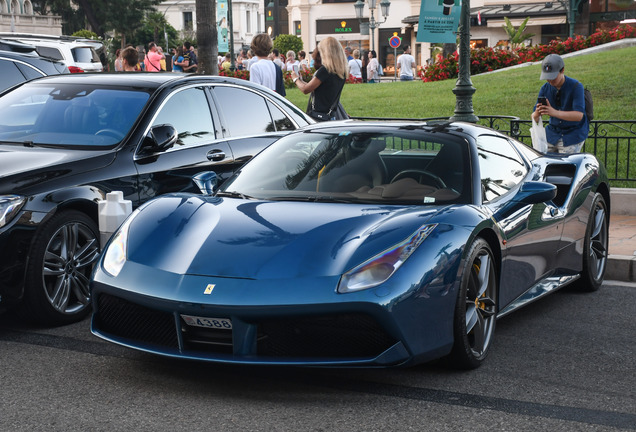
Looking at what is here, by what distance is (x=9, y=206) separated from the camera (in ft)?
18.6

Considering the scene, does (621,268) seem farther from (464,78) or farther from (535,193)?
(464,78)

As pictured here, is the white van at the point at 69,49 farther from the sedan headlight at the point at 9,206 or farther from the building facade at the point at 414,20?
the building facade at the point at 414,20

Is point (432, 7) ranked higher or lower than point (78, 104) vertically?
higher

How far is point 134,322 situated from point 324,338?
0.95 metres

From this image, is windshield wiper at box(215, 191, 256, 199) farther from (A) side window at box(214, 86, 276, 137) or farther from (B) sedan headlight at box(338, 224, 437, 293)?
(A) side window at box(214, 86, 276, 137)

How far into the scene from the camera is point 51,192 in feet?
19.4

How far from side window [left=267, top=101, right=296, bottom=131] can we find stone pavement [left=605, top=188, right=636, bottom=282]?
2872mm

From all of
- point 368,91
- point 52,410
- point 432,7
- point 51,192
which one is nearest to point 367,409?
point 52,410

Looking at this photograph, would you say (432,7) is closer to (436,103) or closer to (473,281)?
(473,281)

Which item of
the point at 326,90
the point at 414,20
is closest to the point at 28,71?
the point at 326,90

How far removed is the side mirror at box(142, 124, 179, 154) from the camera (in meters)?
6.68

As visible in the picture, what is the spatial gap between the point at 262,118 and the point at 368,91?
55.9 ft

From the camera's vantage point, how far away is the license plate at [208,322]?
174 inches

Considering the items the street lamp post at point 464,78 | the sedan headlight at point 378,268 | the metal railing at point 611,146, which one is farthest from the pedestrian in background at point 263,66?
the sedan headlight at point 378,268
